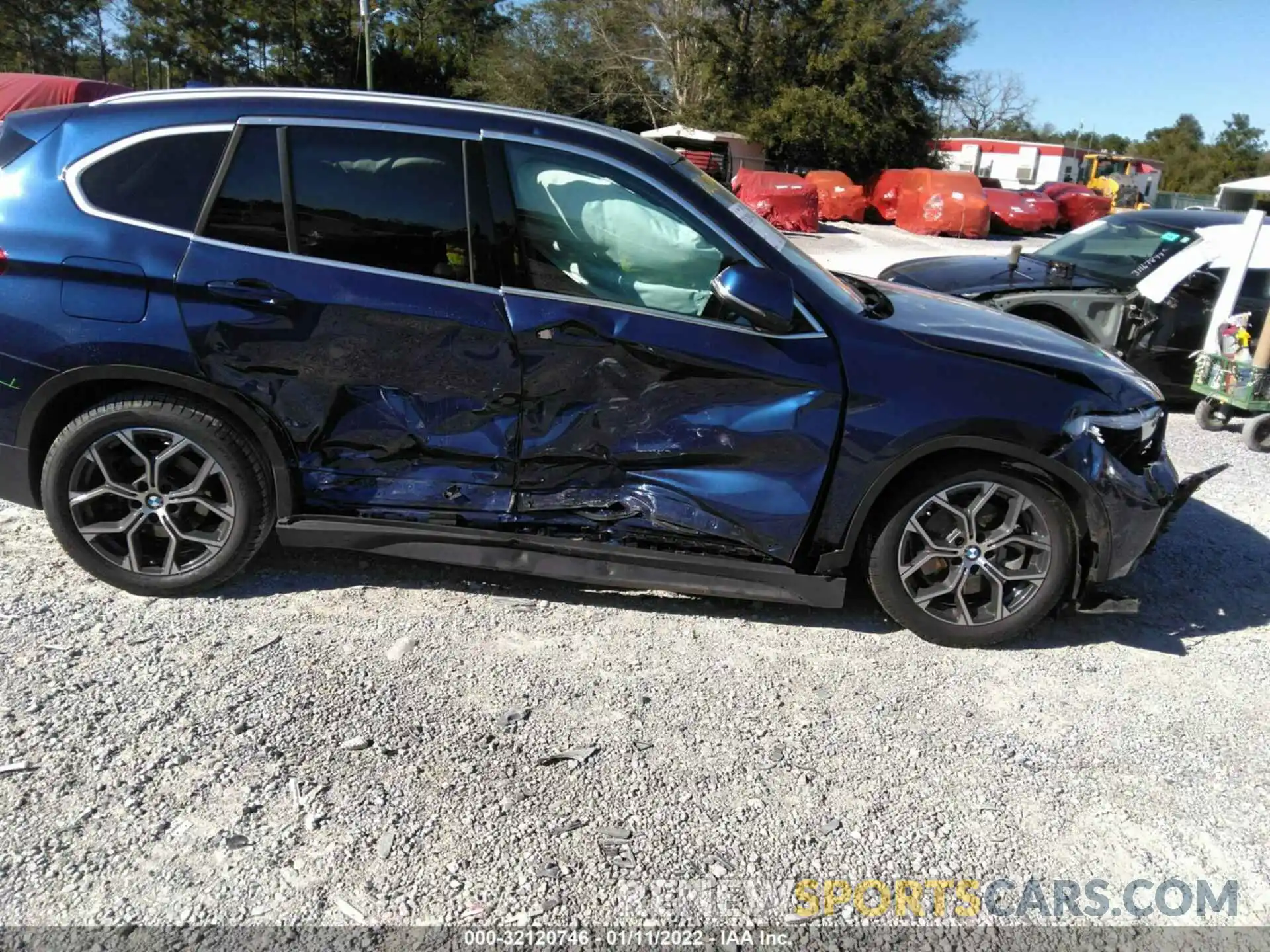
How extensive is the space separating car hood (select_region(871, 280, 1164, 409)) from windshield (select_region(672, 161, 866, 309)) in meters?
0.23

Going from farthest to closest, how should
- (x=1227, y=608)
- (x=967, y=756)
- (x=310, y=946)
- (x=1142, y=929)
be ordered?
(x=1227, y=608)
(x=967, y=756)
(x=1142, y=929)
(x=310, y=946)

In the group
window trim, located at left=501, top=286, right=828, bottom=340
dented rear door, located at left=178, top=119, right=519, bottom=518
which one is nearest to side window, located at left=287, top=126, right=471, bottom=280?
dented rear door, located at left=178, top=119, right=519, bottom=518

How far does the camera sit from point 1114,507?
3.51 meters

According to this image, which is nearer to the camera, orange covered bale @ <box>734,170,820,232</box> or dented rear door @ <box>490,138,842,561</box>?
dented rear door @ <box>490,138,842,561</box>

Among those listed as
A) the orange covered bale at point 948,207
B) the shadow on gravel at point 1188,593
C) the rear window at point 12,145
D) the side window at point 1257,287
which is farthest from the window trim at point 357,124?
the orange covered bale at point 948,207

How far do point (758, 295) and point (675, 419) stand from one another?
0.54 metres

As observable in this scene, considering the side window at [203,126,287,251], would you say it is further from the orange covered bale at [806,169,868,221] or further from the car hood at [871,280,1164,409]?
the orange covered bale at [806,169,868,221]

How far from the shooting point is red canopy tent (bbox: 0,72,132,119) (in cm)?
1720

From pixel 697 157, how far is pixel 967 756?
32.2m

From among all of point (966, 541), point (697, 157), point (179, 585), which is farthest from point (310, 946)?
point (697, 157)

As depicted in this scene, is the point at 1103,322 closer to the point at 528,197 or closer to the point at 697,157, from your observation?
the point at 528,197

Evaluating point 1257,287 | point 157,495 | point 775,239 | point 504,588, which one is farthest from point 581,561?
point 1257,287

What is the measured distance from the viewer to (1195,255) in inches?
285

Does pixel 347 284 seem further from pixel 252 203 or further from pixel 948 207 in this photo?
pixel 948 207
